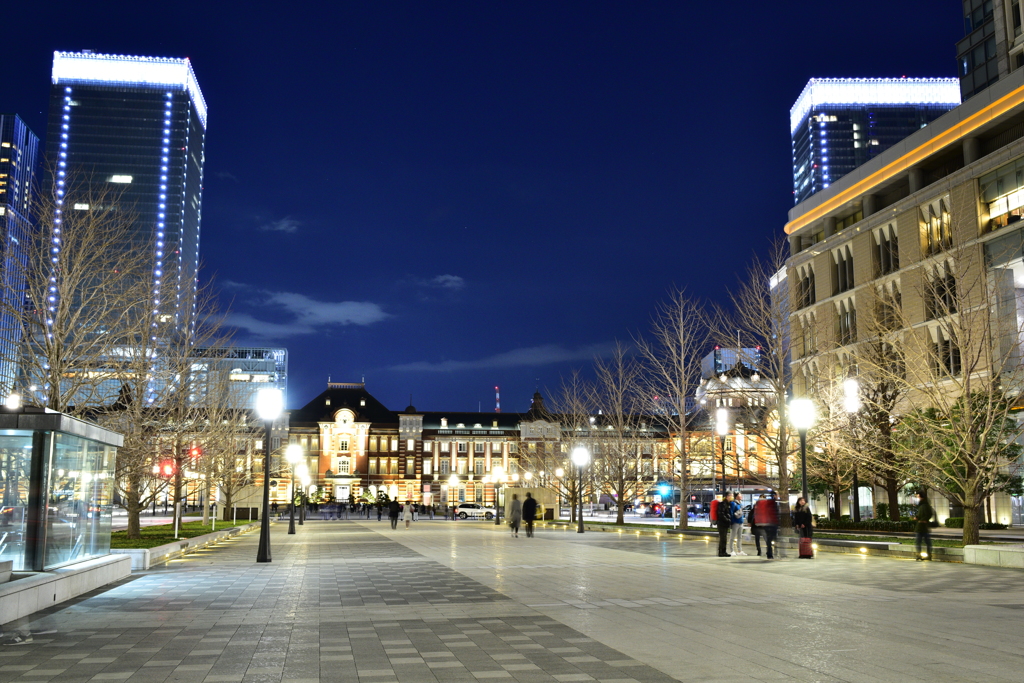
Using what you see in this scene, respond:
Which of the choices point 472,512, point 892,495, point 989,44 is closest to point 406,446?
point 472,512

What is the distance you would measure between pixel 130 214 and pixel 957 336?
2706 centimetres

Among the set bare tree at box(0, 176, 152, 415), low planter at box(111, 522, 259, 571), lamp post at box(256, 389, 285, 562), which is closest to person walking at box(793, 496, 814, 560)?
lamp post at box(256, 389, 285, 562)

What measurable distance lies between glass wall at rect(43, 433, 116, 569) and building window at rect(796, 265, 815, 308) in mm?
55104

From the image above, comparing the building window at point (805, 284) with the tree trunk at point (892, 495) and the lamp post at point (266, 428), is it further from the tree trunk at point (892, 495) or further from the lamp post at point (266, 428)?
the lamp post at point (266, 428)

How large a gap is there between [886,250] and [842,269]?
17.8 ft

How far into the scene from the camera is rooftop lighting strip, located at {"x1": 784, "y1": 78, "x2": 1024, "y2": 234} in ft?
147

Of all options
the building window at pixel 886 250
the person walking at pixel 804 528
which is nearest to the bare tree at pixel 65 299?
the person walking at pixel 804 528

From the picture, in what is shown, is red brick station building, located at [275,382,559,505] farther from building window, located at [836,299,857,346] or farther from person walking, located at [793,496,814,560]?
person walking, located at [793,496,814,560]

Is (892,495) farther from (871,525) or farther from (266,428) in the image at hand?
(266,428)

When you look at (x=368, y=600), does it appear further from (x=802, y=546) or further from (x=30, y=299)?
(x=30, y=299)

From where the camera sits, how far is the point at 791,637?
10289 mm

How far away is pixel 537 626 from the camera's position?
11.4 metres

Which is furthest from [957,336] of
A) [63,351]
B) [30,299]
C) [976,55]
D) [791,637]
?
[976,55]

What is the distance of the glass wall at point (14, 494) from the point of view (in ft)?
44.4
